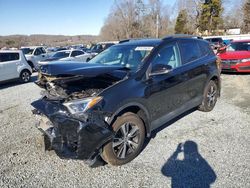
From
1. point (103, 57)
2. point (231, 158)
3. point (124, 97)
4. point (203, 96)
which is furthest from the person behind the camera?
point (203, 96)

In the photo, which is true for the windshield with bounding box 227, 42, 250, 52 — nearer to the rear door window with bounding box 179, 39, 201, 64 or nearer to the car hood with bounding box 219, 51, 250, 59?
the car hood with bounding box 219, 51, 250, 59

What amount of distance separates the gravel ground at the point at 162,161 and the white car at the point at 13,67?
6463mm

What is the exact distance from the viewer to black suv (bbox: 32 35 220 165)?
2.97 m

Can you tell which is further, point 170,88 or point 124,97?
point 170,88

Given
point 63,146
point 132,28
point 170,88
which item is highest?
point 132,28

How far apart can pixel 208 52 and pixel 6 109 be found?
19.1 ft

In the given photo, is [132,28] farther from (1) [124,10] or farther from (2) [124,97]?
(2) [124,97]

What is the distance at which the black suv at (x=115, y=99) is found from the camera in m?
2.97

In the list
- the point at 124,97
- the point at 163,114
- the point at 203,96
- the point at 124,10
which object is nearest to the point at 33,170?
the point at 124,97

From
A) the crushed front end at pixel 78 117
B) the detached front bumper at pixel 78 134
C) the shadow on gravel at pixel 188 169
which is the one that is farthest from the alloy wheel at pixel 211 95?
the detached front bumper at pixel 78 134

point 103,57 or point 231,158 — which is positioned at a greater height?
point 103,57

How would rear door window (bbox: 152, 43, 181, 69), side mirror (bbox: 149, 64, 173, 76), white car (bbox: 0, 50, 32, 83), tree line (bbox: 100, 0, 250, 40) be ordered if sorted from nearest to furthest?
side mirror (bbox: 149, 64, 173, 76)
rear door window (bbox: 152, 43, 181, 69)
white car (bbox: 0, 50, 32, 83)
tree line (bbox: 100, 0, 250, 40)

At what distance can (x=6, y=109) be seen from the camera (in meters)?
6.75

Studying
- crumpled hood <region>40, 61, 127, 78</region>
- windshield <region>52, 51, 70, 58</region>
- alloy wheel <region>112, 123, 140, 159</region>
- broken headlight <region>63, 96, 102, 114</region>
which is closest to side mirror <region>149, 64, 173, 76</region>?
crumpled hood <region>40, 61, 127, 78</region>
